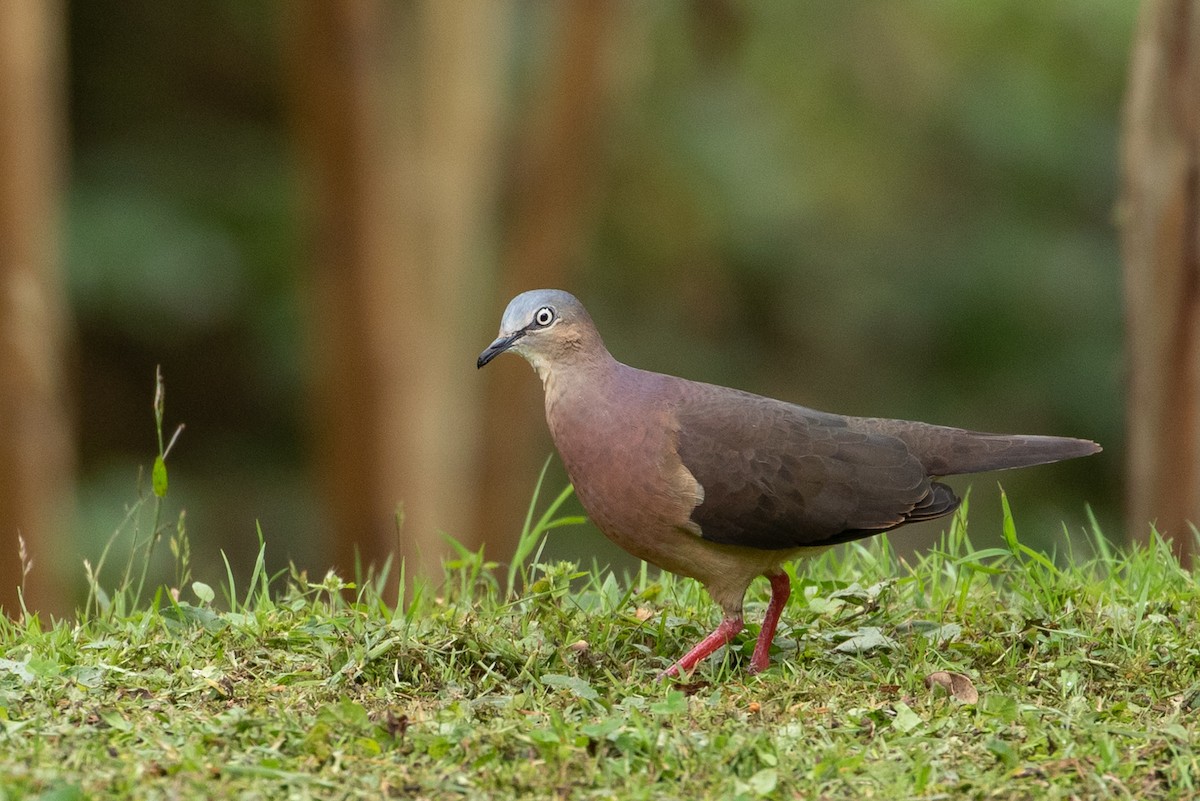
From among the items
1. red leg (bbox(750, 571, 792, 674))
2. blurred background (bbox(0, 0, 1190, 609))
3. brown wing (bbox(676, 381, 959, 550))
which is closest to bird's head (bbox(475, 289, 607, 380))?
brown wing (bbox(676, 381, 959, 550))

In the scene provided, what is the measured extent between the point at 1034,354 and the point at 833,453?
10838mm

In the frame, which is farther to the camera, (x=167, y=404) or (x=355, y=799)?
(x=167, y=404)

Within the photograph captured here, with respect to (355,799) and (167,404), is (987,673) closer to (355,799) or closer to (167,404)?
(355,799)

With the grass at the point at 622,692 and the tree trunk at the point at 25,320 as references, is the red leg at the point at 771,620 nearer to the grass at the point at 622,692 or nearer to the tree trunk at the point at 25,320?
the grass at the point at 622,692

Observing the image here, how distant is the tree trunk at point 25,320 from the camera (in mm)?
8984

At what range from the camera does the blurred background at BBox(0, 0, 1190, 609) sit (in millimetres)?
11625

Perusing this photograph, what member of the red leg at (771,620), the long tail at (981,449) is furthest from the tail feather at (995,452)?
the red leg at (771,620)

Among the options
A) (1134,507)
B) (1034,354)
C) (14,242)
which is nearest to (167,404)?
(14,242)

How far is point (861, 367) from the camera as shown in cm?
1609

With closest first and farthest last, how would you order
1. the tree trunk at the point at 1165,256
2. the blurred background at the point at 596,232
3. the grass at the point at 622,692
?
the grass at the point at 622,692, the tree trunk at the point at 1165,256, the blurred background at the point at 596,232

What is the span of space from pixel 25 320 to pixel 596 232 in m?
7.12

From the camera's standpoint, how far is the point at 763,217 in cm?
1505

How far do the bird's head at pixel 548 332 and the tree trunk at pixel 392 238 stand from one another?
214 inches

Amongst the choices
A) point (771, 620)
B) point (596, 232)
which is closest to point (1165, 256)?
point (771, 620)
